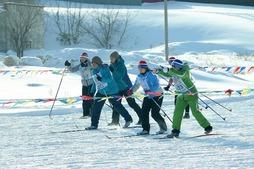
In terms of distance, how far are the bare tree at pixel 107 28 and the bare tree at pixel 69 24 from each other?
2.18ft

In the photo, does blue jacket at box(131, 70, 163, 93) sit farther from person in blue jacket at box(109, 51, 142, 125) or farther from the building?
the building

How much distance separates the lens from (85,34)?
157 ft

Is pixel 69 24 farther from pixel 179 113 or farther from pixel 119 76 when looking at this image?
pixel 179 113

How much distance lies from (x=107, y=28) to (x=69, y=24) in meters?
3.05

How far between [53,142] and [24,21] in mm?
29791

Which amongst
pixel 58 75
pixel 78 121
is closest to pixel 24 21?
pixel 58 75

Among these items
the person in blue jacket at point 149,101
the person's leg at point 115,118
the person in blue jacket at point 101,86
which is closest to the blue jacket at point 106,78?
the person in blue jacket at point 101,86

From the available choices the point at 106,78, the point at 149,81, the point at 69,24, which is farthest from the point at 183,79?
the point at 69,24

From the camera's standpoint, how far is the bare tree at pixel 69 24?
A: 46.2 metres

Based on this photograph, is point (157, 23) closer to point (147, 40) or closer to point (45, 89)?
point (147, 40)

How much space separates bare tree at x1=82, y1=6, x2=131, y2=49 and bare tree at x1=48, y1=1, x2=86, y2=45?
0.67 m

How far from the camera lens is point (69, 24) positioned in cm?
4750

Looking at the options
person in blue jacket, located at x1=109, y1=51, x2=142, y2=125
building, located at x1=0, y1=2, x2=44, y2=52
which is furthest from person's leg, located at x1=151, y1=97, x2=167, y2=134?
building, located at x1=0, y1=2, x2=44, y2=52

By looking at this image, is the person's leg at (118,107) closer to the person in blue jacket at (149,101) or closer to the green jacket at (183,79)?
the person in blue jacket at (149,101)
